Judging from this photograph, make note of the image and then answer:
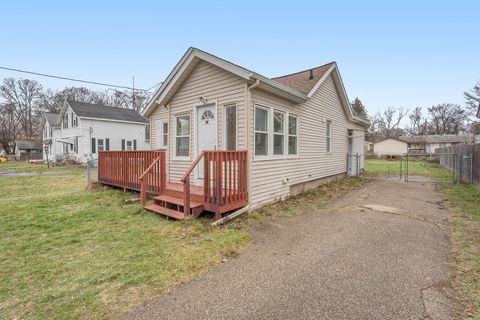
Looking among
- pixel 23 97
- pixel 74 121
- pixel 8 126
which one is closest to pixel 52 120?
pixel 74 121

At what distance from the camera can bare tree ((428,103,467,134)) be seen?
2089 inches

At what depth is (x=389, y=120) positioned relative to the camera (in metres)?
60.6

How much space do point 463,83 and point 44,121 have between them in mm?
54747

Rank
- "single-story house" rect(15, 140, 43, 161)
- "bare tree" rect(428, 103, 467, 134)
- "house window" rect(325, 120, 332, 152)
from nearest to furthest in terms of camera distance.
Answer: "house window" rect(325, 120, 332, 152) → "single-story house" rect(15, 140, 43, 161) → "bare tree" rect(428, 103, 467, 134)

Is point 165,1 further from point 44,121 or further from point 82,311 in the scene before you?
point 44,121

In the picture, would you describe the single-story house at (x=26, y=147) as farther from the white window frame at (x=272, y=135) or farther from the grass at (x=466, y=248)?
the grass at (x=466, y=248)

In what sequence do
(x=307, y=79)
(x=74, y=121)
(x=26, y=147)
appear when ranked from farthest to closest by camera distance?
(x=26, y=147)
(x=74, y=121)
(x=307, y=79)

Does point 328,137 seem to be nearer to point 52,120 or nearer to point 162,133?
point 162,133

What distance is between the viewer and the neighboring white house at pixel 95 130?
22.2m

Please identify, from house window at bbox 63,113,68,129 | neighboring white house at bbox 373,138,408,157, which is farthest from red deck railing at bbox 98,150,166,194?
neighboring white house at bbox 373,138,408,157

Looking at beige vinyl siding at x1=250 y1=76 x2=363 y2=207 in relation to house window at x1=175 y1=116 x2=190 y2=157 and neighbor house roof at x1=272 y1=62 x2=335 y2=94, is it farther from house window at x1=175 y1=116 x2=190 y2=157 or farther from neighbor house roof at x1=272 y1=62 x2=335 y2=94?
house window at x1=175 y1=116 x2=190 y2=157

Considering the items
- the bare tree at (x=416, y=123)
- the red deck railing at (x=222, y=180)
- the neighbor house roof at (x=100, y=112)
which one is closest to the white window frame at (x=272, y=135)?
the red deck railing at (x=222, y=180)

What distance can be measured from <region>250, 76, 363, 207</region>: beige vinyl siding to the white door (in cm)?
127

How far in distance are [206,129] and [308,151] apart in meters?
3.80
